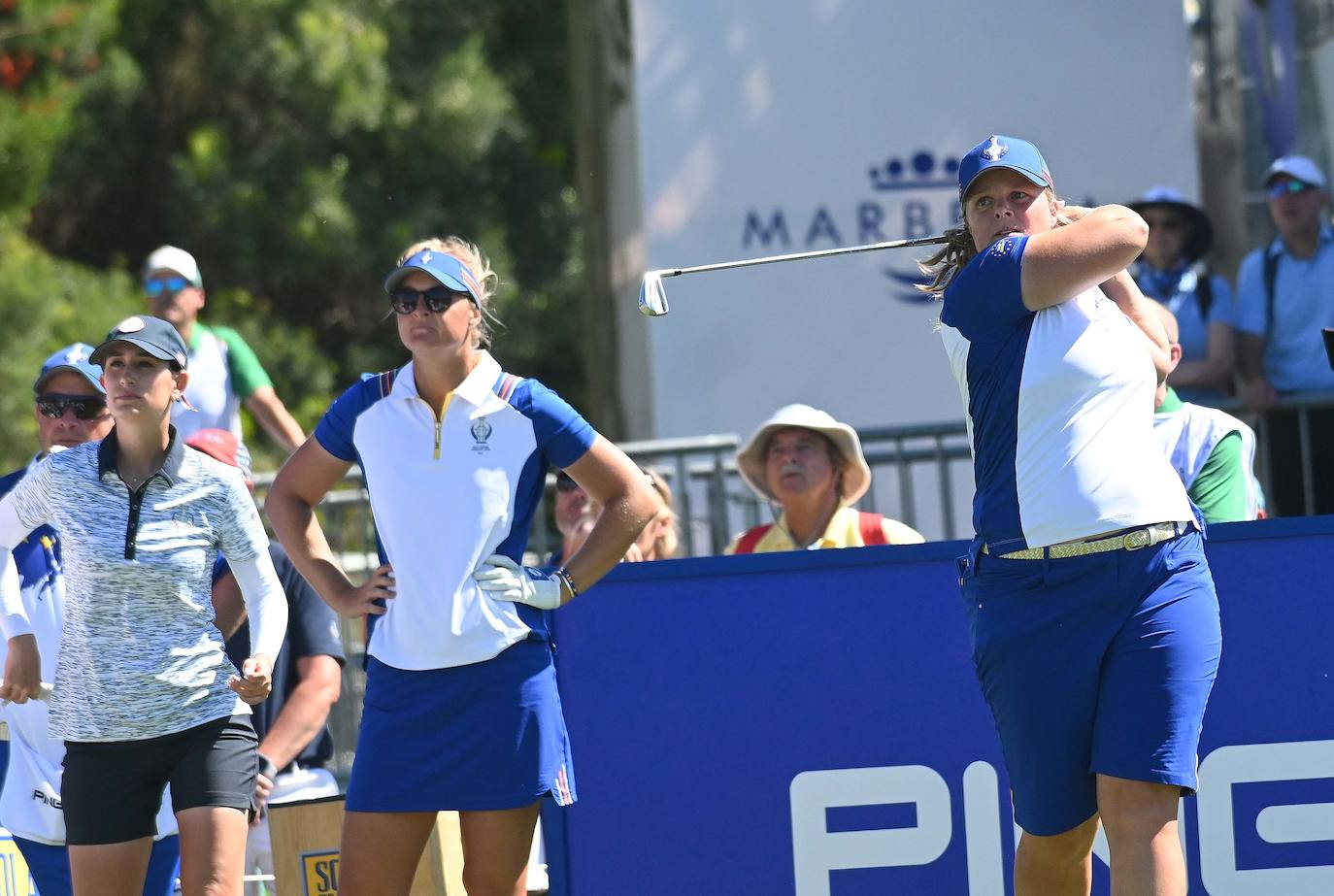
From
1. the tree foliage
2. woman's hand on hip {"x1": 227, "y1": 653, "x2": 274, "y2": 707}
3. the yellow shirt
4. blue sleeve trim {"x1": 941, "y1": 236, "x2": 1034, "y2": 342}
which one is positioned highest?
the tree foliage

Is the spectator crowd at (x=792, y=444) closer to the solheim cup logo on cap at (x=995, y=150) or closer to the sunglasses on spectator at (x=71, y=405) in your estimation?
the sunglasses on spectator at (x=71, y=405)

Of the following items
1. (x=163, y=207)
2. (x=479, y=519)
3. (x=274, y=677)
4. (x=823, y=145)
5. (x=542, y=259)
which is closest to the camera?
(x=479, y=519)

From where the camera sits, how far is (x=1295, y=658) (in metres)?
5.19

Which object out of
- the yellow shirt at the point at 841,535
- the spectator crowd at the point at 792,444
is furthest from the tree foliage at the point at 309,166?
the yellow shirt at the point at 841,535

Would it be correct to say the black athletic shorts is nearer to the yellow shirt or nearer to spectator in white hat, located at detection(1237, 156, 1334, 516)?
the yellow shirt

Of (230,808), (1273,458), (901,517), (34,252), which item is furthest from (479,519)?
(34,252)

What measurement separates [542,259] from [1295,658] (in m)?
17.4

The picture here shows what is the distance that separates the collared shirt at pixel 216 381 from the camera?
8.08 m

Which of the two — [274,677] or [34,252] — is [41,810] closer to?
[274,677]

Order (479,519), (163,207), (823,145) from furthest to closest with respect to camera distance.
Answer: (163,207)
(823,145)
(479,519)

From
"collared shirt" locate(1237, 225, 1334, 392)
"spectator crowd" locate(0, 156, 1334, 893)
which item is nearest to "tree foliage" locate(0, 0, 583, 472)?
"spectator crowd" locate(0, 156, 1334, 893)

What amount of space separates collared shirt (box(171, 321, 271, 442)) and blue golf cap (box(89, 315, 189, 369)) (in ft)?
9.95

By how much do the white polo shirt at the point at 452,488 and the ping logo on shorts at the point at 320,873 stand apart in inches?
36.1

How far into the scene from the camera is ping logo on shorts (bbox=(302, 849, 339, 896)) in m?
5.39
